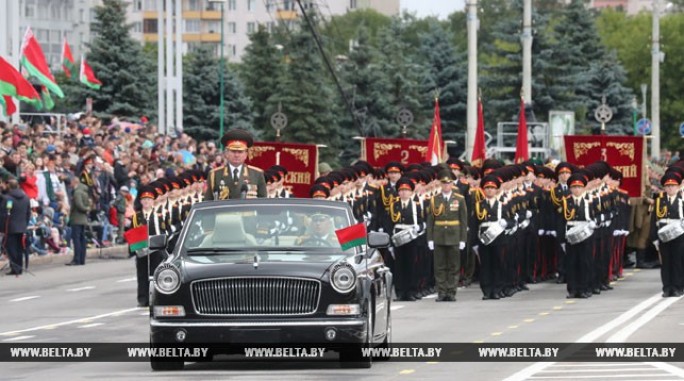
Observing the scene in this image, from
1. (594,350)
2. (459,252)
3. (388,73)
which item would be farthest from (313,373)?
(388,73)

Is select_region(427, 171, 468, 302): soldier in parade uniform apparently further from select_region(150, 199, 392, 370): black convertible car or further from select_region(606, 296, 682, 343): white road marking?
select_region(150, 199, 392, 370): black convertible car

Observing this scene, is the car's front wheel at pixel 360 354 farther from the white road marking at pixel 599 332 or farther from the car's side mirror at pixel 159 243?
the car's side mirror at pixel 159 243

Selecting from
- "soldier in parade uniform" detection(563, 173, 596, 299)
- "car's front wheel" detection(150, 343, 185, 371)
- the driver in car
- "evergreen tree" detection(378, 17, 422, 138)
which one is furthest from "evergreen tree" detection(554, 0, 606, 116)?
"car's front wheel" detection(150, 343, 185, 371)

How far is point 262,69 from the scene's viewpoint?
277ft

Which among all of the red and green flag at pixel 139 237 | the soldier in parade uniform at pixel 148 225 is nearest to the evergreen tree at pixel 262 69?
the soldier in parade uniform at pixel 148 225

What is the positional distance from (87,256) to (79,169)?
219cm

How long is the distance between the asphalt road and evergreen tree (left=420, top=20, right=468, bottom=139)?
142 ft

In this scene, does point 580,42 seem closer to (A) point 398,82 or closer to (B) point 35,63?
(A) point 398,82

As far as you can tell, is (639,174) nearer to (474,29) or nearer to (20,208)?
(20,208)

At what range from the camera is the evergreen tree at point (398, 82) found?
7675cm

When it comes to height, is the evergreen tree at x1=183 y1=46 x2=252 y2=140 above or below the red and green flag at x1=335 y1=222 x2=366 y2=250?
above

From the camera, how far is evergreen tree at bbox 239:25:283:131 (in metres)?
83.2

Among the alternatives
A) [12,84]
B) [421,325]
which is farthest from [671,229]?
[12,84]

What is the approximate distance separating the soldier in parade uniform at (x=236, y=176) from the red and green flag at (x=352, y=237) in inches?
158
